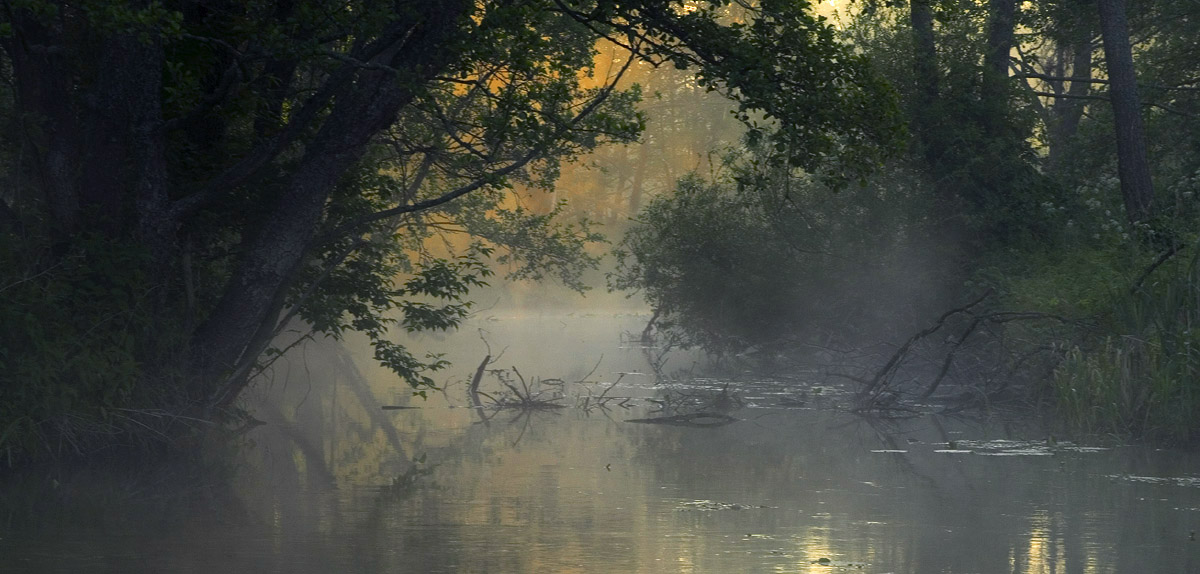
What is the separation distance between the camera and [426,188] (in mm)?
18391

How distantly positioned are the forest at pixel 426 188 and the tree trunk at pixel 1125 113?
4 centimetres

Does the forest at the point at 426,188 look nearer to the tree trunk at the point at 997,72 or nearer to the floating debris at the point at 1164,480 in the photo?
the tree trunk at the point at 997,72

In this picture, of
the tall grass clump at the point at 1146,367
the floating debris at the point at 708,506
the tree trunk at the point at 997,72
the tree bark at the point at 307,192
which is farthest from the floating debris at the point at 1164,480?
the tree trunk at the point at 997,72

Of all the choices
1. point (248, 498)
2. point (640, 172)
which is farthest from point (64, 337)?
point (640, 172)

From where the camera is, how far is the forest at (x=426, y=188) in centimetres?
1088

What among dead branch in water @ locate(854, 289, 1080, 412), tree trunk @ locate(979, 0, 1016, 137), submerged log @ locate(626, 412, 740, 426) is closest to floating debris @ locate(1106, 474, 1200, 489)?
dead branch in water @ locate(854, 289, 1080, 412)

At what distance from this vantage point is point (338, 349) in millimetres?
25203

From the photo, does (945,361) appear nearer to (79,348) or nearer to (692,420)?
(692,420)

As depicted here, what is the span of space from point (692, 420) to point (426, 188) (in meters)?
5.10

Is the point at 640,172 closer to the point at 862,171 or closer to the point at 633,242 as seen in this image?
the point at 633,242

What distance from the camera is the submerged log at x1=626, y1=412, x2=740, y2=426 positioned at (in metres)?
16.0

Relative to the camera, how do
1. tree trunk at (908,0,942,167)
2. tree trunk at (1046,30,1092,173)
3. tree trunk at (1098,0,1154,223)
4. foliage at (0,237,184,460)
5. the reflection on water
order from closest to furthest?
the reflection on water
foliage at (0,237,184,460)
tree trunk at (1098,0,1154,223)
tree trunk at (908,0,942,167)
tree trunk at (1046,30,1092,173)

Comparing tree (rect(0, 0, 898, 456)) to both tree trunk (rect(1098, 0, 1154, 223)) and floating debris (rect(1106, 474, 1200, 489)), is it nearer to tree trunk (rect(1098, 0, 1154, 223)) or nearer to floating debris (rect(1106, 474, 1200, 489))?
floating debris (rect(1106, 474, 1200, 489))

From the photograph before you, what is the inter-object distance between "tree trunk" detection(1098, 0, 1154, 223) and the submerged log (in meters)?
6.45
